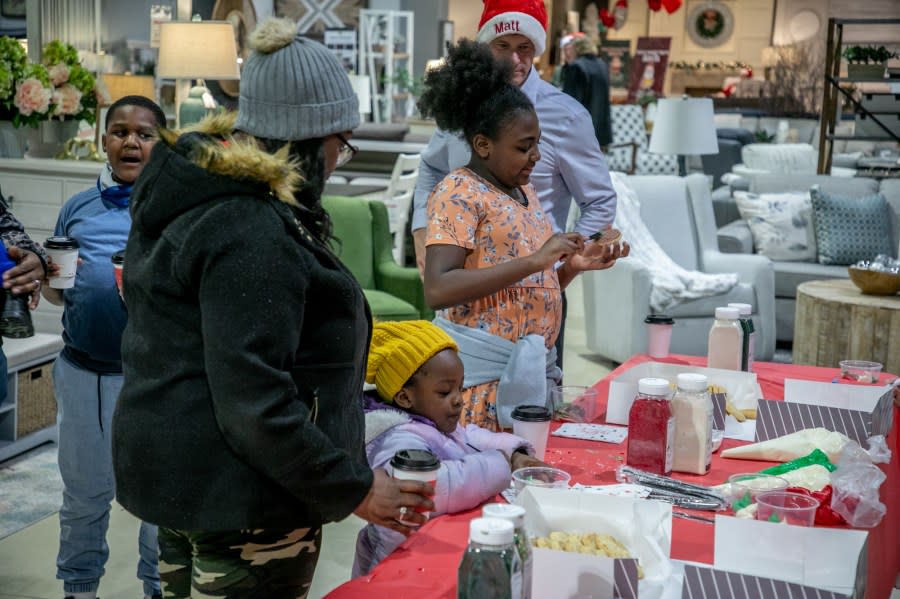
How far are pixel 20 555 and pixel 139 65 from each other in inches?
245

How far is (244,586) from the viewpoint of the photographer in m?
1.47

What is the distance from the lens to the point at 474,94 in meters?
2.39

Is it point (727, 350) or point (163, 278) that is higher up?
point (163, 278)

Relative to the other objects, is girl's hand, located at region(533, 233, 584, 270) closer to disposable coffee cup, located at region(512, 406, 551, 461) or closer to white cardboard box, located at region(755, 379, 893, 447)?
disposable coffee cup, located at region(512, 406, 551, 461)

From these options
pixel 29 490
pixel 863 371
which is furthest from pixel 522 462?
pixel 29 490

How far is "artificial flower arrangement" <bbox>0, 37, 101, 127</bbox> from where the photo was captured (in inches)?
207

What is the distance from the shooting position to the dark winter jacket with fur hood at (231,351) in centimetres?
132

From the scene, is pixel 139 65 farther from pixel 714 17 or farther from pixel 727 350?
pixel 714 17

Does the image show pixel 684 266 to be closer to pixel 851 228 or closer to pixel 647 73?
pixel 851 228

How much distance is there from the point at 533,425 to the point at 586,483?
17 cm

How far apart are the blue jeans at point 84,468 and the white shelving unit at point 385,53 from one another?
1018 cm

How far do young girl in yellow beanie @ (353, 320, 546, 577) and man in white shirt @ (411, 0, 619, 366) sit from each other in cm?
74

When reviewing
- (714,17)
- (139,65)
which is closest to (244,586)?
(139,65)

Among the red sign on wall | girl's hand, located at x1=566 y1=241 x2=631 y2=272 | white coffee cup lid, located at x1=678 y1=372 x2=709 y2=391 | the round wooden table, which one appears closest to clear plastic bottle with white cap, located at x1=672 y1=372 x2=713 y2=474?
white coffee cup lid, located at x1=678 y1=372 x2=709 y2=391
